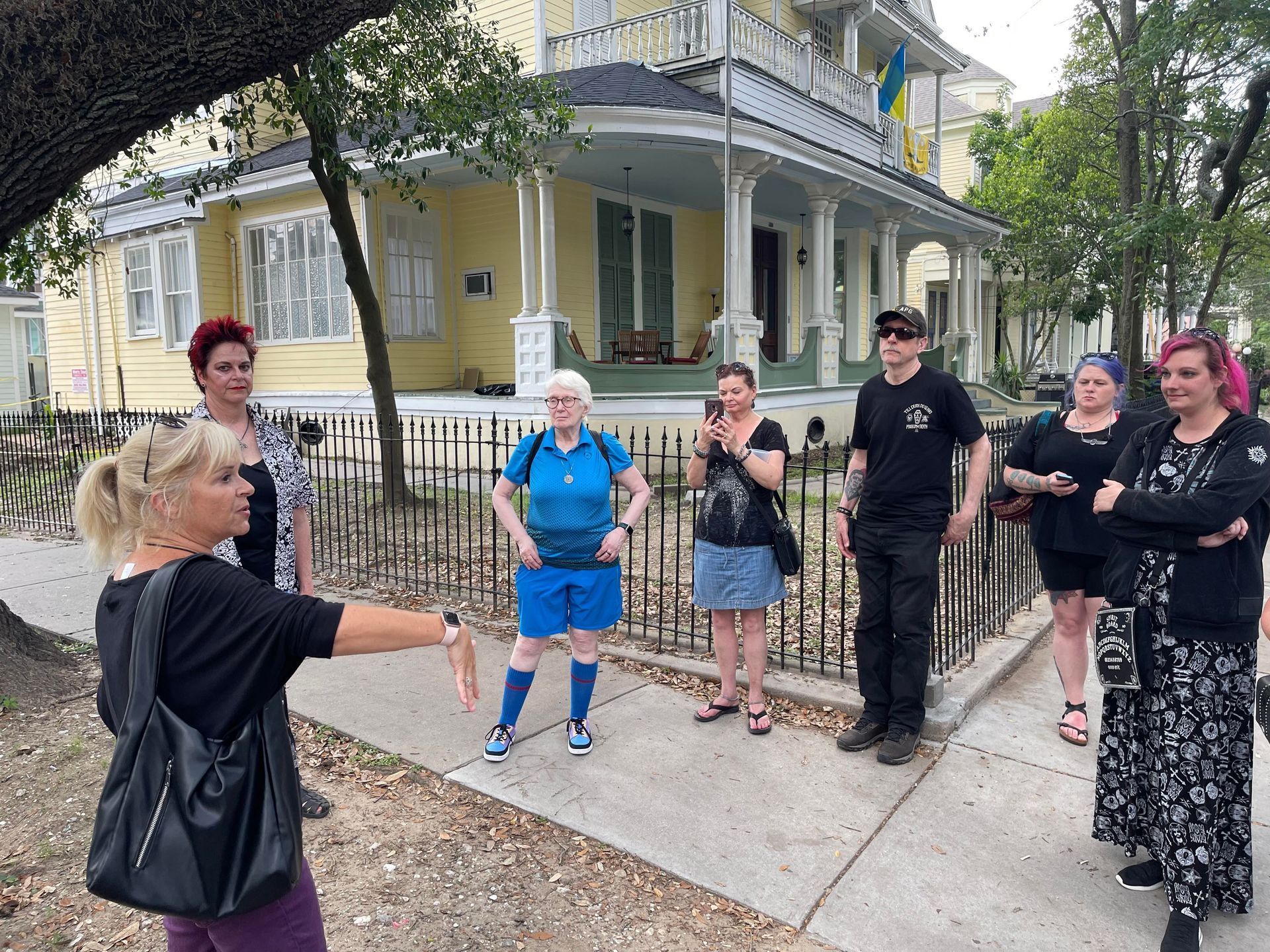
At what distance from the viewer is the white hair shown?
399 cm

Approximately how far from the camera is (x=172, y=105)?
12.2ft

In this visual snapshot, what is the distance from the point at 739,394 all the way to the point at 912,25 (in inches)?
734

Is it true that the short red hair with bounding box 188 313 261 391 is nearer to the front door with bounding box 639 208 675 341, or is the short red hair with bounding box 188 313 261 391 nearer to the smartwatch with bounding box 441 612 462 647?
the smartwatch with bounding box 441 612 462 647

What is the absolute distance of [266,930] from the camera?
1873 mm

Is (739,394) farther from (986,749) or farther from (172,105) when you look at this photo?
(172,105)

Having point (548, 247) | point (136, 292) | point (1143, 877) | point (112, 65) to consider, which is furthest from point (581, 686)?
point (136, 292)

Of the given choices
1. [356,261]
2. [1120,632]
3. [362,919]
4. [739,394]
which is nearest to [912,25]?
[356,261]

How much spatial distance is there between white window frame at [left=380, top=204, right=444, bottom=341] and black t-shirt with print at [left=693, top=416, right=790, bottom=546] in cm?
1069

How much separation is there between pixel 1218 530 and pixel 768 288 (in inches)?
649

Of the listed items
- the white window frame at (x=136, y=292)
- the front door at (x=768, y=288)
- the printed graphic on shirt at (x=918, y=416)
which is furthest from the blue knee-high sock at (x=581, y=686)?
the white window frame at (x=136, y=292)

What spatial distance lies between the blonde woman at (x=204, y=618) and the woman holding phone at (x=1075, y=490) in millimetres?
3173

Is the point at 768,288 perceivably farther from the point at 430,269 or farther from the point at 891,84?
the point at 430,269

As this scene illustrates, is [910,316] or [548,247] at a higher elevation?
[548,247]

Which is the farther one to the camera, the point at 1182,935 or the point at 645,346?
the point at 645,346
